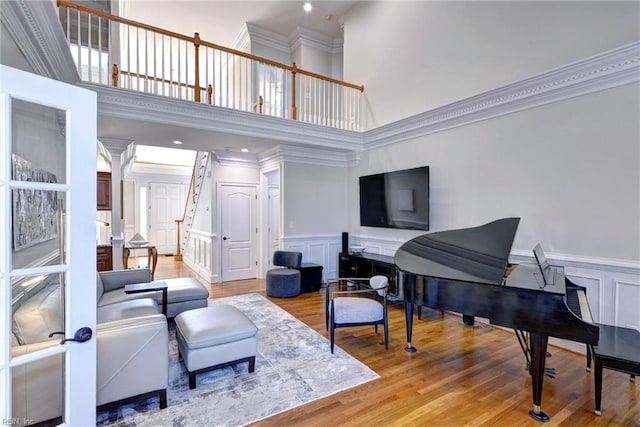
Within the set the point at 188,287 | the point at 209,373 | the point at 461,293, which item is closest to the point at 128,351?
the point at 209,373

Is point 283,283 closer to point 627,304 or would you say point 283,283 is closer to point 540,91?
point 627,304

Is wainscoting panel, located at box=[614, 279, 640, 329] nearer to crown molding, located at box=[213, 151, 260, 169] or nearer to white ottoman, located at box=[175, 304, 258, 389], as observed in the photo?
white ottoman, located at box=[175, 304, 258, 389]

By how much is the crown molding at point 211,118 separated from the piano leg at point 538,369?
4.24 meters

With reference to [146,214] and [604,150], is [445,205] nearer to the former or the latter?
[604,150]

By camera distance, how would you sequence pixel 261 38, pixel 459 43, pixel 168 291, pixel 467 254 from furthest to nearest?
pixel 261 38, pixel 459 43, pixel 168 291, pixel 467 254

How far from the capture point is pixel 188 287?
389 centimetres

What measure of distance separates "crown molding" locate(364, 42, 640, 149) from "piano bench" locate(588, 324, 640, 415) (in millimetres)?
2323

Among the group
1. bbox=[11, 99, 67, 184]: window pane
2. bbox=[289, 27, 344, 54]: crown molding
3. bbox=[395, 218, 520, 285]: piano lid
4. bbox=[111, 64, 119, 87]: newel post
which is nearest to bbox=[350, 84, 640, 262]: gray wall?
bbox=[395, 218, 520, 285]: piano lid

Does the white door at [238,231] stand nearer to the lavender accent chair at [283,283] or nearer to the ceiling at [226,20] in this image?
the ceiling at [226,20]

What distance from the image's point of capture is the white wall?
305 centimetres

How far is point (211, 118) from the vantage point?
4.32 meters

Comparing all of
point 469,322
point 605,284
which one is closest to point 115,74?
point 469,322

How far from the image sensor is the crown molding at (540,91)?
110 inches

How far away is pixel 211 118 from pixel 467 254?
382 centimetres
